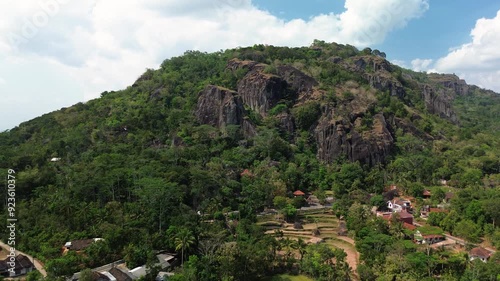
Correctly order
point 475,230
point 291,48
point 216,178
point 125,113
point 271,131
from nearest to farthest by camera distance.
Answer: point 475,230 → point 216,178 → point 271,131 → point 125,113 → point 291,48

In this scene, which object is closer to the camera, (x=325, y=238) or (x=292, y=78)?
(x=325, y=238)

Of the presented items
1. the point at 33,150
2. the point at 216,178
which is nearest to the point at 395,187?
the point at 216,178

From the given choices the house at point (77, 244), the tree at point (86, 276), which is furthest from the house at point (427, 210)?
the tree at point (86, 276)

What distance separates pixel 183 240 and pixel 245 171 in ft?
70.1

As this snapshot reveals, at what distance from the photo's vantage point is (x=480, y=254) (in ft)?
99.7

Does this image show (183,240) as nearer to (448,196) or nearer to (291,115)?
(448,196)

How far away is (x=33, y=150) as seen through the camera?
48.0m

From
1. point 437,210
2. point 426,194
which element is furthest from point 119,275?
point 426,194

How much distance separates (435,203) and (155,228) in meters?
33.1

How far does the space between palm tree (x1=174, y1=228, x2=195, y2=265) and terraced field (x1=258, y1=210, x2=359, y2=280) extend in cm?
917

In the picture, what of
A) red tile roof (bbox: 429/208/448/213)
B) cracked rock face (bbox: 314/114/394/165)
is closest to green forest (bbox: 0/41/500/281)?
cracked rock face (bbox: 314/114/394/165)

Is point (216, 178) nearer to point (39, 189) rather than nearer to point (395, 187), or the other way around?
point (39, 189)

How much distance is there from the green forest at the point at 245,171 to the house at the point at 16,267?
56.1 inches

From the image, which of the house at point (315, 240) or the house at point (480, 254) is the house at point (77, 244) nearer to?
the house at point (315, 240)
